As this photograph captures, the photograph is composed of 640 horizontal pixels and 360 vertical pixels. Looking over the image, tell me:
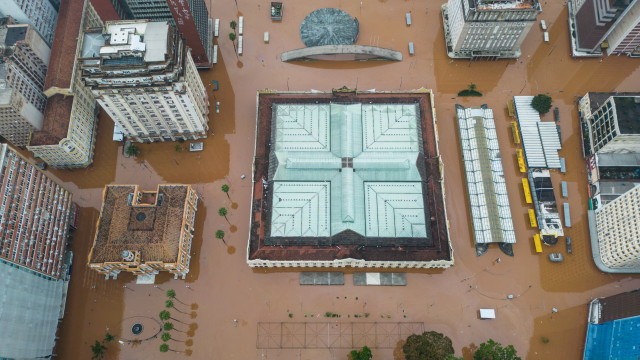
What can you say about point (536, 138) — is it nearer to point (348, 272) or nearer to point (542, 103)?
point (542, 103)

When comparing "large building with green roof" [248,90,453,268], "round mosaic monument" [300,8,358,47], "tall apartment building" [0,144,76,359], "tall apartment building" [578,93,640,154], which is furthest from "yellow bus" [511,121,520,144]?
"tall apartment building" [0,144,76,359]

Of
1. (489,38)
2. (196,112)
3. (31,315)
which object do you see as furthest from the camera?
(489,38)

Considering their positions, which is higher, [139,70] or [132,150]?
[139,70]

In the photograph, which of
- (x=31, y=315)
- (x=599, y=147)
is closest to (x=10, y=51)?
(x=31, y=315)

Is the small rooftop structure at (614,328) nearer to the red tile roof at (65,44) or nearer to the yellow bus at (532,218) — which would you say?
the yellow bus at (532,218)

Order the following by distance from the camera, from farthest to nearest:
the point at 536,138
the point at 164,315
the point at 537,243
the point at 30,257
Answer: the point at 536,138, the point at 537,243, the point at 164,315, the point at 30,257

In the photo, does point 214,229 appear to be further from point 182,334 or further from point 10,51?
point 10,51

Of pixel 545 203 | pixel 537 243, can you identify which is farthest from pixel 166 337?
pixel 545 203
